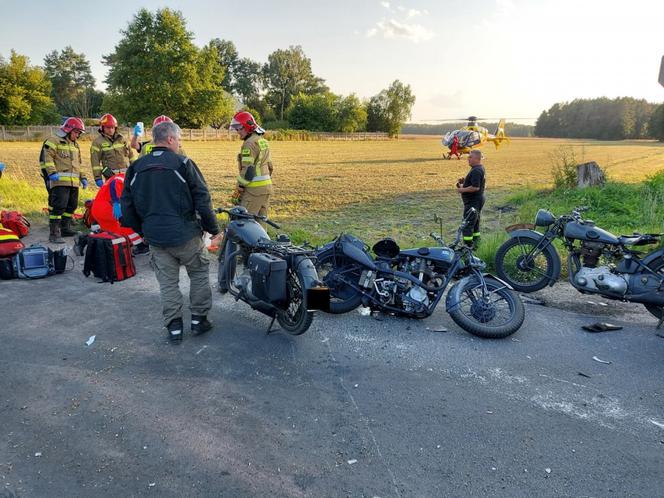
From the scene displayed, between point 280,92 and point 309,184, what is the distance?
279 ft

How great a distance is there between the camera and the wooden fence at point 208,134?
4444 cm

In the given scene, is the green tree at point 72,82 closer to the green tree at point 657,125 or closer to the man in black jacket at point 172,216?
the man in black jacket at point 172,216

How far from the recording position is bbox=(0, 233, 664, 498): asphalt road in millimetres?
2625

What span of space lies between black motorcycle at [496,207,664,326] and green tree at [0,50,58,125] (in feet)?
206

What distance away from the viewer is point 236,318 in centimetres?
479

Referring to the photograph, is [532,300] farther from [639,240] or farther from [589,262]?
[639,240]

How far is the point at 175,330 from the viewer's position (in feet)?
13.9

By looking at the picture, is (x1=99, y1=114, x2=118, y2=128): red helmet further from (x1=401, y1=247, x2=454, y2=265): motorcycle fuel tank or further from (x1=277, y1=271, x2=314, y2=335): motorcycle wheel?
(x1=401, y1=247, x2=454, y2=265): motorcycle fuel tank

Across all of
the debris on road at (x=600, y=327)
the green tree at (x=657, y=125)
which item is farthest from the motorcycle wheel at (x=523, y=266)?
the green tree at (x=657, y=125)

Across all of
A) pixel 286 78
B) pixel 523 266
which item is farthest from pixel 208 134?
pixel 523 266

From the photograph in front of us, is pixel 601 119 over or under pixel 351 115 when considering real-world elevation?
over

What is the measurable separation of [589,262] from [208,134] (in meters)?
57.0

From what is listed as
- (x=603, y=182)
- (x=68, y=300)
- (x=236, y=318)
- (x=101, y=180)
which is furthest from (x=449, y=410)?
(x=603, y=182)

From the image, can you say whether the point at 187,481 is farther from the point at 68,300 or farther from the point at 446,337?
the point at 68,300
